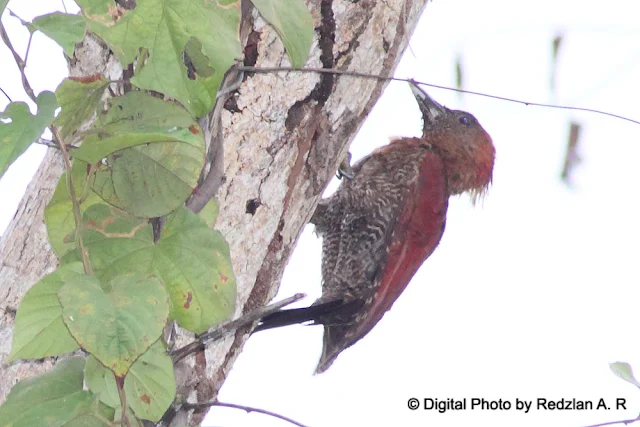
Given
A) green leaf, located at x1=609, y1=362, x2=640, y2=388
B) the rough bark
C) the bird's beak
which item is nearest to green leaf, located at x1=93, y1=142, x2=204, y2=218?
the rough bark

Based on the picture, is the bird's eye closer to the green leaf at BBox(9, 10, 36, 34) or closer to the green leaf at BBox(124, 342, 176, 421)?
the green leaf at BBox(124, 342, 176, 421)

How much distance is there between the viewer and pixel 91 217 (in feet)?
4.49

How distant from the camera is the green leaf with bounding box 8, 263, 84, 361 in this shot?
1.19m

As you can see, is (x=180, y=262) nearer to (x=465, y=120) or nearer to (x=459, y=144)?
(x=459, y=144)

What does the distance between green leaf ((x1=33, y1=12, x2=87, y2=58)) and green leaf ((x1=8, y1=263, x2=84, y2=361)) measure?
325 mm

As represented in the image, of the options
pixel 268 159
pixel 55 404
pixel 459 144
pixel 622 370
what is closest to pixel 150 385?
pixel 55 404

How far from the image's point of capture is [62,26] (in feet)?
3.80

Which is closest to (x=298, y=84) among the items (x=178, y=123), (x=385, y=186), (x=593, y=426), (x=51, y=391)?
(x=178, y=123)

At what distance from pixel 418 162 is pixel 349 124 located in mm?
1520

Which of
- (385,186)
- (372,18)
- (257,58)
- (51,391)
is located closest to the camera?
(51,391)

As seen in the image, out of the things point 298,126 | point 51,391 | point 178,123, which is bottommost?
point 51,391

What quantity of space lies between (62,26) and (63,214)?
0.34 m

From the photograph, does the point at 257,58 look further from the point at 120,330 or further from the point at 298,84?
the point at 120,330

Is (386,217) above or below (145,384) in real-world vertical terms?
above
